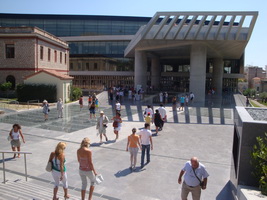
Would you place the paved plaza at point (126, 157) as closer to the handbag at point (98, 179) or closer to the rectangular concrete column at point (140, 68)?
the handbag at point (98, 179)

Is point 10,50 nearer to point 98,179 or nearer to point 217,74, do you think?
point 98,179

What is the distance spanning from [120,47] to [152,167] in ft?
151

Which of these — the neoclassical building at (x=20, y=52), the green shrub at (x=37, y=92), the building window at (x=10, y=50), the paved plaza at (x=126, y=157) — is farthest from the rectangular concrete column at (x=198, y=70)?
the building window at (x=10, y=50)

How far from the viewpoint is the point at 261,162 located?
4926 mm

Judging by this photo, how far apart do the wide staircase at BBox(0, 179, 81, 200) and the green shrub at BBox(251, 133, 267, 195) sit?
3.99 meters

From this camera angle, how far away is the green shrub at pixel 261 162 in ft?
15.3

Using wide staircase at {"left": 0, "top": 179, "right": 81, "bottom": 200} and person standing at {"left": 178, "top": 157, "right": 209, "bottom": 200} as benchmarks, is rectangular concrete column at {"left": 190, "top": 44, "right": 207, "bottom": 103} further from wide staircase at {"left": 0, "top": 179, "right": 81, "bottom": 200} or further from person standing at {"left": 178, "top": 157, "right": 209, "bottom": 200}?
person standing at {"left": 178, "top": 157, "right": 209, "bottom": 200}

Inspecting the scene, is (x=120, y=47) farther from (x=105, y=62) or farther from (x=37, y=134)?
(x=37, y=134)

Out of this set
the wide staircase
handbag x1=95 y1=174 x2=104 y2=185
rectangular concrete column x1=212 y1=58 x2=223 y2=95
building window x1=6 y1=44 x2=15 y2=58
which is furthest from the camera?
A: rectangular concrete column x1=212 y1=58 x2=223 y2=95

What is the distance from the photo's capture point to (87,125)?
15148 mm

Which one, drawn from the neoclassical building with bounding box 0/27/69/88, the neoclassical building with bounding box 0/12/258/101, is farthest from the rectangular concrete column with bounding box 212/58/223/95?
the neoclassical building with bounding box 0/27/69/88

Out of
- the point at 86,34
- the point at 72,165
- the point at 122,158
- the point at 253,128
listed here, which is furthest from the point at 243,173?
the point at 86,34

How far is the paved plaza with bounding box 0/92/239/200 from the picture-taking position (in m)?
6.49

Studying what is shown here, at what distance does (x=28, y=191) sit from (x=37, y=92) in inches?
843
